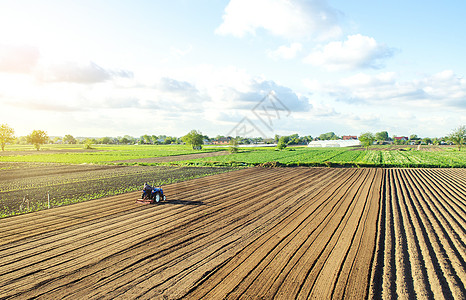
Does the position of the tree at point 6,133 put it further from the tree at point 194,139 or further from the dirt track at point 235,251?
the dirt track at point 235,251

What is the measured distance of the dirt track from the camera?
721cm

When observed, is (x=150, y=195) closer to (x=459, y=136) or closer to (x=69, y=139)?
(x=459, y=136)

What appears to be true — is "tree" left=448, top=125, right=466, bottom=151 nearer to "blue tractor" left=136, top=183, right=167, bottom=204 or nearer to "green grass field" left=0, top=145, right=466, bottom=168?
"green grass field" left=0, top=145, right=466, bottom=168

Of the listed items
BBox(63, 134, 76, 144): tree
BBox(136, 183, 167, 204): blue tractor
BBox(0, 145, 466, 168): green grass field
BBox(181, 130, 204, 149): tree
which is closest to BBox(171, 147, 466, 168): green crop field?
BBox(0, 145, 466, 168): green grass field

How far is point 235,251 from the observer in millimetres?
9492

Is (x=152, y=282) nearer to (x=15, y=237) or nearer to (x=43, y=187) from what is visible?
(x=15, y=237)

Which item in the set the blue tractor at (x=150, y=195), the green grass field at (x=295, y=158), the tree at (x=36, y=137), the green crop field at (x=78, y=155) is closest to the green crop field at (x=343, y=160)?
the green grass field at (x=295, y=158)

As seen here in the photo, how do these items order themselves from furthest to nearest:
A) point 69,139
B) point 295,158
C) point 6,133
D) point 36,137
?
1. point 69,139
2. point 36,137
3. point 6,133
4. point 295,158

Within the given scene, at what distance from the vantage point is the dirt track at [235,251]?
23.6 feet

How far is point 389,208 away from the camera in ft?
53.7

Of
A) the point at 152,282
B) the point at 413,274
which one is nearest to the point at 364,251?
the point at 413,274

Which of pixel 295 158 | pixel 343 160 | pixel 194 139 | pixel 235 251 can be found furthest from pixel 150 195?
pixel 194 139

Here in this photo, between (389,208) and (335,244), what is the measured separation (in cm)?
833

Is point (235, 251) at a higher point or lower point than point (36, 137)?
lower
